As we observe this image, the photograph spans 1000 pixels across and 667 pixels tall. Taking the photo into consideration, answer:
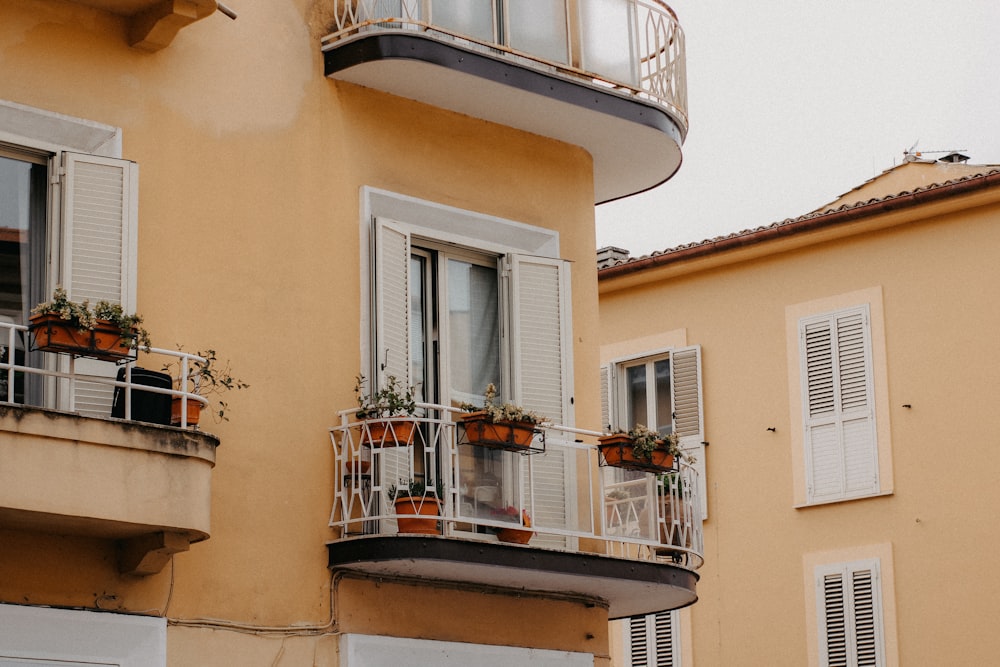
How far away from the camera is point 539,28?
14.1 m

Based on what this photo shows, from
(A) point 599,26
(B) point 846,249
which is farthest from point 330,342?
(B) point 846,249

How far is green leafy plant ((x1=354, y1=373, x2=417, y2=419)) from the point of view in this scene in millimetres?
12219

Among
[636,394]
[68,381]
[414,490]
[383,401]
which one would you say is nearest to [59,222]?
[68,381]

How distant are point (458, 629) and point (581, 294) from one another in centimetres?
311

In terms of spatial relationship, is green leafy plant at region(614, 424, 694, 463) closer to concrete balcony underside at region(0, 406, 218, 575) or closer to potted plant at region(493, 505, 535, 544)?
potted plant at region(493, 505, 535, 544)

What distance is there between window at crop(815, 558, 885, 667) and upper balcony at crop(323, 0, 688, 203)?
5541 mm

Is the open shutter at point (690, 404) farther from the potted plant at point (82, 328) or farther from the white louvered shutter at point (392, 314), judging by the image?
the potted plant at point (82, 328)

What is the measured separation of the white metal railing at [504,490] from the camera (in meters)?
12.3

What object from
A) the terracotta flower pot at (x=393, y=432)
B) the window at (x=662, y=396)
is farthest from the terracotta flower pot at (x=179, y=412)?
the window at (x=662, y=396)

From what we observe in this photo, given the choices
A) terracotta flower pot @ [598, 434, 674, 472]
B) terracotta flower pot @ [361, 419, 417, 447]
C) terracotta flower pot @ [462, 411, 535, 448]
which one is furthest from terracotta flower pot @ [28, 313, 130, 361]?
terracotta flower pot @ [598, 434, 674, 472]

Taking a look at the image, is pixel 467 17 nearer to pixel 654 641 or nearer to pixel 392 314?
pixel 392 314

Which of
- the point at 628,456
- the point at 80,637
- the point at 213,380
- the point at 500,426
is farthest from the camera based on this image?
the point at 628,456

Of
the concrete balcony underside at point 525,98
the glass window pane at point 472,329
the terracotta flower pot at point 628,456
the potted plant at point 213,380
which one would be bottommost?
the terracotta flower pot at point 628,456

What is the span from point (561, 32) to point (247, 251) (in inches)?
136
